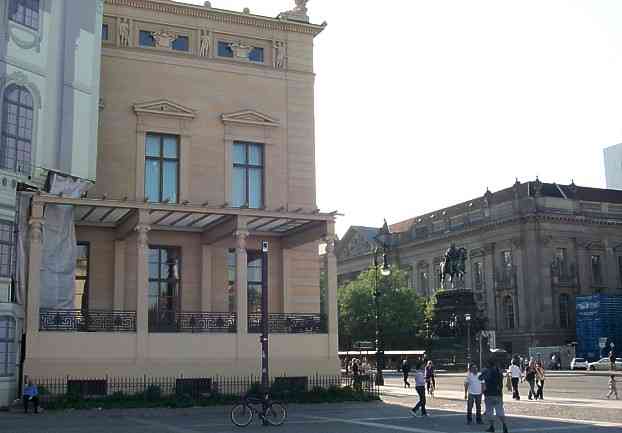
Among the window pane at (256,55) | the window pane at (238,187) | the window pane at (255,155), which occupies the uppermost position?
the window pane at (256,55)

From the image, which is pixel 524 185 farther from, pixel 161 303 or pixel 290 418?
pixel 290 418

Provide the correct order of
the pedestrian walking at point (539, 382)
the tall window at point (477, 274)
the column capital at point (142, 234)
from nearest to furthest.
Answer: the column capital at point (142, 234), the pedestrian walking at point (539, 382), the tall window at point (477, 274)

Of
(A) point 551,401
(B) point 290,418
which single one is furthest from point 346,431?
(A) point 551,401

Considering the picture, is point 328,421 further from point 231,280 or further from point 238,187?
point 238,187

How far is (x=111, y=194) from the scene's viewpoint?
34.6 metres

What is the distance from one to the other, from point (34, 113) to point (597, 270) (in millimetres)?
87412

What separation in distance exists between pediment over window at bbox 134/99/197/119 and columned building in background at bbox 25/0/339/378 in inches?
2.5

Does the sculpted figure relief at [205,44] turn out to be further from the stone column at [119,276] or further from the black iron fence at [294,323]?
the black iron fence at [294,323]

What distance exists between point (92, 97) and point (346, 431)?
18073 millimetres

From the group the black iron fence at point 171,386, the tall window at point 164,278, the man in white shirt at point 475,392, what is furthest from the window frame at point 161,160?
the man in white shirt at point 475,392

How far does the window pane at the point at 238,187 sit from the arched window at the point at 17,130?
10.3 meters

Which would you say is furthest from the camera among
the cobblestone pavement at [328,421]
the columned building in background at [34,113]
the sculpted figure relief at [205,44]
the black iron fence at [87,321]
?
the sculpted figure relief at [205,44]

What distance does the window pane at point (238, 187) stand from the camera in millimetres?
37000

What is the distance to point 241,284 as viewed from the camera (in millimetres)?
31500
